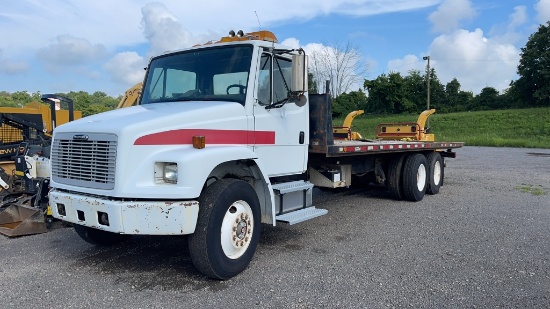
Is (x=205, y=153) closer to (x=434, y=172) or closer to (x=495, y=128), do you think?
(x=434, y=172)

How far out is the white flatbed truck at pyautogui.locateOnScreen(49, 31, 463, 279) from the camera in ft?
13.1

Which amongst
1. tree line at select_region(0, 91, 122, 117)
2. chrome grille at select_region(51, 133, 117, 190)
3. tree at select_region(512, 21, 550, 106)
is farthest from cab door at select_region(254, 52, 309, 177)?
tree at select_region(512, 21, 550, 106)

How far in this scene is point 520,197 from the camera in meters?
9.59

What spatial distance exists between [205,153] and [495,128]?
143 feet

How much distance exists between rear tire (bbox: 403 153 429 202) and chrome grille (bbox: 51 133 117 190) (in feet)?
21.6

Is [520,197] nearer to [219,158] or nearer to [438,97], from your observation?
[219,158]

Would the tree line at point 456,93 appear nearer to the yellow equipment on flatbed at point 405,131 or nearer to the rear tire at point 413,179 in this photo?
the yellow equipment on flatbed at point 405,131

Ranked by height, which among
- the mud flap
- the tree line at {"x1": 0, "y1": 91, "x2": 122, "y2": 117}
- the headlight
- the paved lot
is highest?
the tree line at {"x1": 0, "y1": 91, "x2": 122, "y2": 117}

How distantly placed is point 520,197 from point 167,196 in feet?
27.8

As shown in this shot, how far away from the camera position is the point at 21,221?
6.70m

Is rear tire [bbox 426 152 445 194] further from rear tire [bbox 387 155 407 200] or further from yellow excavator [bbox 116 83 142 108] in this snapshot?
yellow excavator [bbox 116 83 142 108]

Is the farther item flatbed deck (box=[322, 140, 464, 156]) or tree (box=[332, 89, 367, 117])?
tree (box=[332, 89, 367, 117])

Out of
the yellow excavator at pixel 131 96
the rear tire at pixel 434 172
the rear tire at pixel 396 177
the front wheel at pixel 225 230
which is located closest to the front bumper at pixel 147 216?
the front wheel at pixel 225 230

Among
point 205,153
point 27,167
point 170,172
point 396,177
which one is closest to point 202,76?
point 205,153
